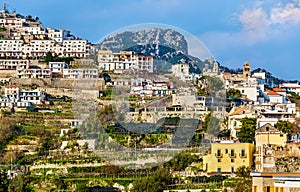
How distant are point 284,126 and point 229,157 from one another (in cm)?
290

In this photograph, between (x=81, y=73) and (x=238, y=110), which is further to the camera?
(x=81, y=73)

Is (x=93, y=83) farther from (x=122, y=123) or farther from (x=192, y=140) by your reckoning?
(x=192, y=140)

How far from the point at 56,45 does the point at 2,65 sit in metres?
4.04

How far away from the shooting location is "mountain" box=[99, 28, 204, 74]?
21875 millimetres

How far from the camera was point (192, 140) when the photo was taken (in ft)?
76.2

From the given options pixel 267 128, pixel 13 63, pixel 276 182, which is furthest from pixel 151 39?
pixel 276 182

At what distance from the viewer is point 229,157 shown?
66.9 feet

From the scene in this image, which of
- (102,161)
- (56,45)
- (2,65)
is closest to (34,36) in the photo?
(56,45)

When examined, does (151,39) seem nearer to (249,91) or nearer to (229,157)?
(229,157)

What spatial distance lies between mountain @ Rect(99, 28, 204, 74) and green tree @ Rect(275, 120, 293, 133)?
2611 mm

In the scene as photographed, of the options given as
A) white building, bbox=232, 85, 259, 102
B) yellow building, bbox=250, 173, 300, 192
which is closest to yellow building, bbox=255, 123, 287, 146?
white building, bbox=232, 85, 259, 102

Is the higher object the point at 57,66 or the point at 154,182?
the point at 57,66

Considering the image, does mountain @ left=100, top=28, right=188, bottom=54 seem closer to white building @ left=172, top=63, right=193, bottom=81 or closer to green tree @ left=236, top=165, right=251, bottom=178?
white building @ left=172, top=63, right=193, bottom=81

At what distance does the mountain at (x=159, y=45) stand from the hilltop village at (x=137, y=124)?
0.91 feet
